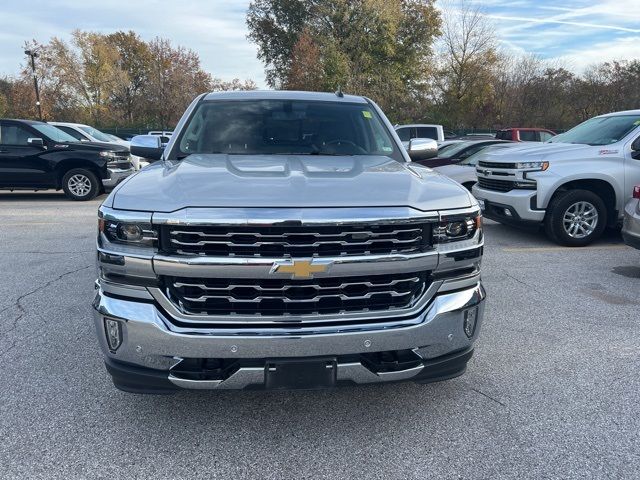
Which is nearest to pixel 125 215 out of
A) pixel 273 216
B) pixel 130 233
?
pixel 130 233

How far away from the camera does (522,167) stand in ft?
23.8

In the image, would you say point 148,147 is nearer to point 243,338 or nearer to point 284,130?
point 284,130

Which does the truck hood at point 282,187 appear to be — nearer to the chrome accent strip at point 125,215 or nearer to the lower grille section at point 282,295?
the chrome accent strip at point 125,215

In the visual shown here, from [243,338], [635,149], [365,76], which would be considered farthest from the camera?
[365,76]

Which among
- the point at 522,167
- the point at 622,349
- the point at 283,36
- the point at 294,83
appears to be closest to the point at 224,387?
the point at 622,349

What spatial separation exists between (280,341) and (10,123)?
1206 cm

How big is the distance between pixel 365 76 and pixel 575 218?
28458 millimetres

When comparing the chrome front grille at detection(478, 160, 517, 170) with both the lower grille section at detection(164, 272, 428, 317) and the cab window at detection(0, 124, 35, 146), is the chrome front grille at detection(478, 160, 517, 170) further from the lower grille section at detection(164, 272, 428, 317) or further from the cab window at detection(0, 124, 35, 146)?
the cab window at detection(0, 124, 35, 146)

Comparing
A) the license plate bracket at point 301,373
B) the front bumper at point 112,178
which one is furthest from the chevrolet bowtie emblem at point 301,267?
the front bumper at point 112,178

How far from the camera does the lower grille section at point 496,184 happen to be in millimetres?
7545

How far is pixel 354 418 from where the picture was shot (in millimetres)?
2951

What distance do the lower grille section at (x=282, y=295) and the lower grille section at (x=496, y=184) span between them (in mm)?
5596

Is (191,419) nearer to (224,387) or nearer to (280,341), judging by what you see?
(224,387)

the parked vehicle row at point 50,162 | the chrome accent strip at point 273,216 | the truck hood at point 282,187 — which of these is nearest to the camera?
the chrome accent strip at point 273,216
